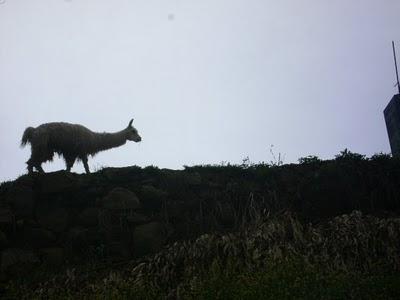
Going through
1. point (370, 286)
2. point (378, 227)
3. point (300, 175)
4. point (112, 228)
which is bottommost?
point (370, 286)

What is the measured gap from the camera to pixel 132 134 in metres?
19.8

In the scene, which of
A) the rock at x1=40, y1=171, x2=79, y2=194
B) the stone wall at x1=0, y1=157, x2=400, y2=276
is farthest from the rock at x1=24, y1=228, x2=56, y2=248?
the rock at x1=40, y1=171, x2=79, y2=194

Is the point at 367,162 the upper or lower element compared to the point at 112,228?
upper

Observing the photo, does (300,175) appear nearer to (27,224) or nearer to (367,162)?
(367,162)

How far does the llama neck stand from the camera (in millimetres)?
18062

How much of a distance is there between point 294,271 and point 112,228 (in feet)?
22.3

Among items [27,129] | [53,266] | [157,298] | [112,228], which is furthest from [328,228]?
[27,129]

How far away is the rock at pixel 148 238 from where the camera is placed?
490 inches

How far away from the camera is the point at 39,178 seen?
1404 centimetres

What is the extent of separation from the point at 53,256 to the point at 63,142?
17.3 feet

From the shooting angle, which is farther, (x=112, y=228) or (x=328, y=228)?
(x=112, y=228)

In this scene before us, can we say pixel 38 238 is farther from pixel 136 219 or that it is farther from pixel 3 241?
pixel 136 219

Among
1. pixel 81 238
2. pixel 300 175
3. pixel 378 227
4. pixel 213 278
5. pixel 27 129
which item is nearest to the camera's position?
pixel 213 278

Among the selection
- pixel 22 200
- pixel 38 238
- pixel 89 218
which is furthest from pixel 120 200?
pixel 22 200
